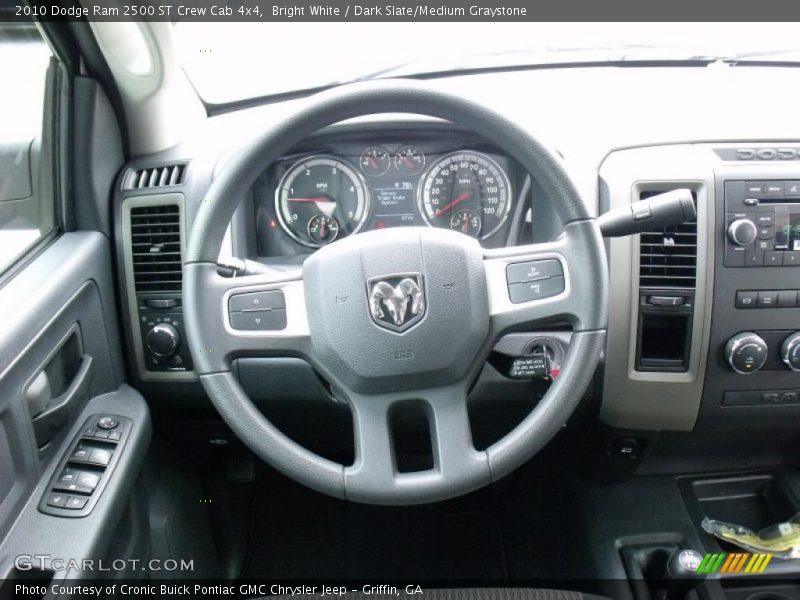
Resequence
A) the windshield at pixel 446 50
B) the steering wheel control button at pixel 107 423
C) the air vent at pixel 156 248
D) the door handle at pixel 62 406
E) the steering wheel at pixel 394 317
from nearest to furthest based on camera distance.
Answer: the steering wheel at pixel 394 317 < the door handle at pixel 62 406 < the steering wheel control button at pixel 107 423 < the air vent at pixel 156 248 < the windshield at pixel 446 50

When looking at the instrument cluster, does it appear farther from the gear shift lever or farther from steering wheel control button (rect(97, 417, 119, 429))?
the gear shift lever

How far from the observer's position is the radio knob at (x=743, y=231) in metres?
1.42

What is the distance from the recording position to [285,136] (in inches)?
45.5

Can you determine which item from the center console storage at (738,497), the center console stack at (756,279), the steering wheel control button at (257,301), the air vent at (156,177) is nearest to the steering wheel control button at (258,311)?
the steering wheel control button at (257,301)

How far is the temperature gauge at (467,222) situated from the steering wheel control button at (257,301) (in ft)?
1.80

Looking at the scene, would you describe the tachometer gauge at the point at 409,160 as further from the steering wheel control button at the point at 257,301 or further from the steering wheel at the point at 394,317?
the steering wheel control button at the point at 257,301

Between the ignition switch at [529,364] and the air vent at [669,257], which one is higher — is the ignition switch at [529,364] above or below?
below

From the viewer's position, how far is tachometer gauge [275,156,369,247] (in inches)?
62.6

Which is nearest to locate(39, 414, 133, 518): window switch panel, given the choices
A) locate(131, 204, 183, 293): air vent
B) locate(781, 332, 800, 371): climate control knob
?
locate(131, 204, 183, 293): air vent

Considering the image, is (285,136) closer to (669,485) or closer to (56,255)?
(56,255)

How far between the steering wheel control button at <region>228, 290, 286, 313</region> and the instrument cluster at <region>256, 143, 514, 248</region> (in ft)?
1.41

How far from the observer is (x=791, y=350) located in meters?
1.48

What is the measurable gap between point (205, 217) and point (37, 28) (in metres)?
0.58

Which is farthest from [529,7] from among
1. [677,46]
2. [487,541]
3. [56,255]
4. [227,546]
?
[227,546]
